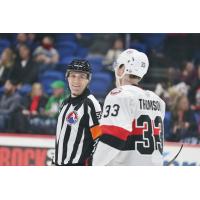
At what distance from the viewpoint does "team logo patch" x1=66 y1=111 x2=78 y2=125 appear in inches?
163

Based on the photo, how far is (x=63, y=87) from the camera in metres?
8.98

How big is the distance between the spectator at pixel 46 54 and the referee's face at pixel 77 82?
512 cm

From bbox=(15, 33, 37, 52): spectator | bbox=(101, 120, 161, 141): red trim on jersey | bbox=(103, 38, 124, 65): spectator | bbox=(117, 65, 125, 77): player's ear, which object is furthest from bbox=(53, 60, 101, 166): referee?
bbox=(15, 33, 37, 52): spectator

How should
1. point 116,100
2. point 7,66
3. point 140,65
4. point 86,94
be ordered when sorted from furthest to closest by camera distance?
point 7,66, point 86,94, point 140,65, point 116,100

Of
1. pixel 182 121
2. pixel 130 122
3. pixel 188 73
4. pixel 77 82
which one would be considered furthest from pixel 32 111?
pixel 130 122

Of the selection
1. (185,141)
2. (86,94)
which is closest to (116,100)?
(86,94)

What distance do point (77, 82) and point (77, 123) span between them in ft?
0.97

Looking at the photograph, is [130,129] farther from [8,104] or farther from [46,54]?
[46,54]

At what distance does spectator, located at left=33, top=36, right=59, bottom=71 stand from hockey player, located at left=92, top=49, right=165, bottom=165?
5721mm

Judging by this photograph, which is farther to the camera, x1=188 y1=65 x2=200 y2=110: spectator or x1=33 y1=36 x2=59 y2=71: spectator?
x1=33 y1=36 x2=59 y2=71: spectator

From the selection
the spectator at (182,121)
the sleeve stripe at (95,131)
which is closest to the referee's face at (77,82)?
the sleeve stripe at (95,131)

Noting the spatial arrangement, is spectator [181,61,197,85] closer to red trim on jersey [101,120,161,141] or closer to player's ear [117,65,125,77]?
player's ear [117,65,125,77]

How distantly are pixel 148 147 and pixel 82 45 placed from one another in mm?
5993

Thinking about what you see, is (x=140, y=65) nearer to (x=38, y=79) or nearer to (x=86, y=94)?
(x=86, y=94)
